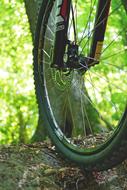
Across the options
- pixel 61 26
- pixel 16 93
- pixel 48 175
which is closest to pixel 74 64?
pixel 61 26

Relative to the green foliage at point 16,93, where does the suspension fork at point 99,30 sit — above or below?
above

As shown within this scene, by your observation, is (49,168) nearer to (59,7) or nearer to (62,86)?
(62,86)

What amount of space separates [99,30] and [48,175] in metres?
1.03

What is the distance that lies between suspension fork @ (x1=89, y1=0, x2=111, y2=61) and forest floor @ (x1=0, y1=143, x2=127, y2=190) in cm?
79

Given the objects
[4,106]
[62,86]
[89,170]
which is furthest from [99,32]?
[4,106]

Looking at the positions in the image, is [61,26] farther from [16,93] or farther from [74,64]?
[16,93]

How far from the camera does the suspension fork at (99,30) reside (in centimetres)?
282

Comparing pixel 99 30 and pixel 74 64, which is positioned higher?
pixel 99 30

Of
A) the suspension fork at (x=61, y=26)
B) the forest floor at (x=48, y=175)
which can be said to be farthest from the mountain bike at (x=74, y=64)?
the forest floor at (x=48, y=175)

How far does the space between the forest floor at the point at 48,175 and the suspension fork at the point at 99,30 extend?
786 mm

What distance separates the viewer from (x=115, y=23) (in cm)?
843

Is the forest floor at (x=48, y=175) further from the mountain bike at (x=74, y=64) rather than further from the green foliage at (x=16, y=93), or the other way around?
the green foliage at (x=16, y=93)

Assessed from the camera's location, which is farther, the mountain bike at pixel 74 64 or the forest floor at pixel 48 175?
the forest floor at pixel 48 175

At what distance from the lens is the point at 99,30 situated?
2.90 metres
